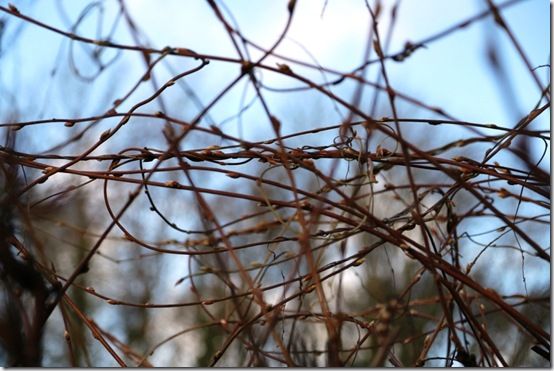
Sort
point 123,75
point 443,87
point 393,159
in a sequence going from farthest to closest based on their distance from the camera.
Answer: point 123,75 < point 443,87 < point 393,159

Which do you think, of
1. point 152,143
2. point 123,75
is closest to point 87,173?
point 123,75

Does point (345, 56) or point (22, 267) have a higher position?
point (345, 56)

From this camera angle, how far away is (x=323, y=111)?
8.13 metres

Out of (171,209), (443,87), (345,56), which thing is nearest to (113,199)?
(171,209)

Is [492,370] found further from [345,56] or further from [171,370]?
[345,56]

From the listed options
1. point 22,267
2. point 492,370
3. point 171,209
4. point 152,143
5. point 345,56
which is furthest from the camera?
point 171,209

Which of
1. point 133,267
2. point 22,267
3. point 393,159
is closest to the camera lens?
point 22,267

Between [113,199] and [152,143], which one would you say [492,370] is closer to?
[152,143]

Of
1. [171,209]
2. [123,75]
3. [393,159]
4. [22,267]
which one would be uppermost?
[123,75]

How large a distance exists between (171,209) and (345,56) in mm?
3698

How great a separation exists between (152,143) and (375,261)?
3.70 metres

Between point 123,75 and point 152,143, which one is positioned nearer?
point 123,75

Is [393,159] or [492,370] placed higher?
[393,159]

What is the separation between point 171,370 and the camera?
2.93 feet
